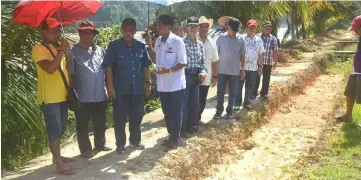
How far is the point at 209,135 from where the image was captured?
595 cm

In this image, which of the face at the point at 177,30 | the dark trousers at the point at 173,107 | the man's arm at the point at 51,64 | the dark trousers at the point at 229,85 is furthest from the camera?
the dark trousers at the point at 229,85

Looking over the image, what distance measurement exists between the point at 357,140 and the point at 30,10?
4385 mm

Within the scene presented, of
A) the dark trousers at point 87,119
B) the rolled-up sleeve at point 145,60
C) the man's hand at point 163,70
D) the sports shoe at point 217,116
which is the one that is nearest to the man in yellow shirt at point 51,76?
the dark trousers at point 87,119

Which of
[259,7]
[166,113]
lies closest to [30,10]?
[166,113]

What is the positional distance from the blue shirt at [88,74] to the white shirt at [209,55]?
169 centimetres

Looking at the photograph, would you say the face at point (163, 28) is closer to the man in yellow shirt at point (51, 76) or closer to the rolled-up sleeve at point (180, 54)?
the rolled-up sleeve at point (180, 54)

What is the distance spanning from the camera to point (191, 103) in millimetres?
5570

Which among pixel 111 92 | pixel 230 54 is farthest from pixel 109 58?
pixel 230 54

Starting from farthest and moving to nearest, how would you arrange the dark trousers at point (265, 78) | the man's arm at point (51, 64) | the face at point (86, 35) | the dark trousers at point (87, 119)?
the dark trousers at point (265, 78), the dark trousers at point (87, 119), the face at point (86, 35), the man's arm at point (51, 64)

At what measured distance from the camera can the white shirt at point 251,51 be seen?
7.19m

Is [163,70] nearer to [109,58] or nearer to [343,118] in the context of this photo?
[109,58]

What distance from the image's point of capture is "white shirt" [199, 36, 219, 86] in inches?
230

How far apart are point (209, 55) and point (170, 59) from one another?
4.01 feet

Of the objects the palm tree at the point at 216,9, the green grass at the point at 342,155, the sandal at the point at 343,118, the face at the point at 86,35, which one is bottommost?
the green grass at the point at 342,155
